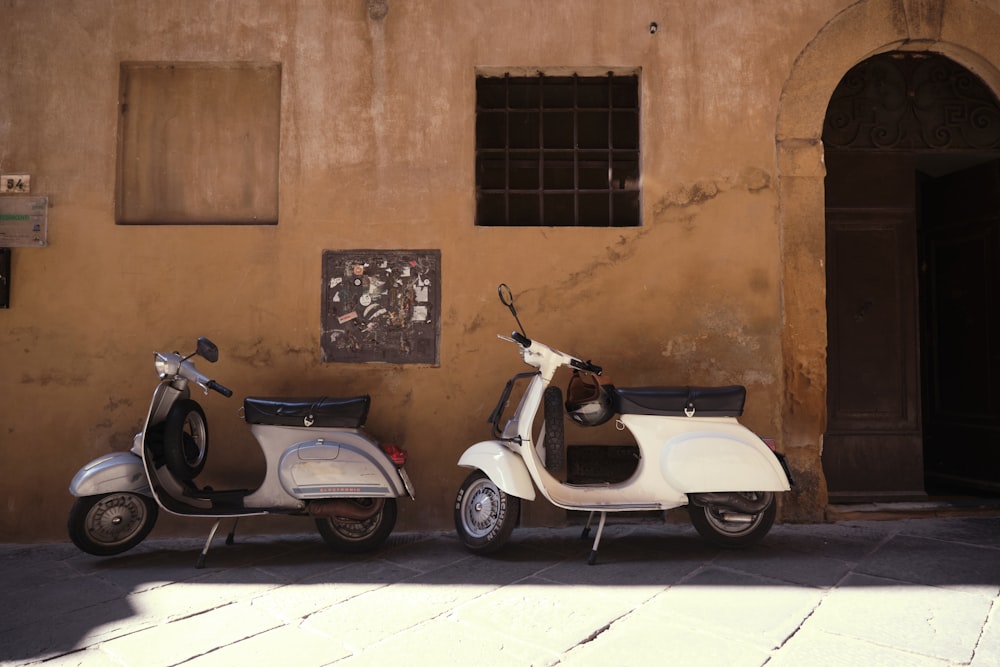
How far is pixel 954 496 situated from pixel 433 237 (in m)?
4.82

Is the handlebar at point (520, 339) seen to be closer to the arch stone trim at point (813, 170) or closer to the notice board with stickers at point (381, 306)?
the notice board with stickers at point (381, 306)

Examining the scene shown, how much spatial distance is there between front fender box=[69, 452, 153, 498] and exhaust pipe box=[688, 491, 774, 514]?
331cm

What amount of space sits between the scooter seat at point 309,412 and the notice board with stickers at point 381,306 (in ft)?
2.37

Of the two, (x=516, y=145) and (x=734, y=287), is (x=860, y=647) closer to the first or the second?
(x=734, y=287)

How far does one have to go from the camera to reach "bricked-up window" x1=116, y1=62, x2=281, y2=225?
16.3 feet

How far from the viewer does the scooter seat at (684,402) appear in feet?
12.9

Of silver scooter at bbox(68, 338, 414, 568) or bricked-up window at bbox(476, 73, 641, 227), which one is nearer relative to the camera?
silver scooter at bbox(68, 338, 414, 568)

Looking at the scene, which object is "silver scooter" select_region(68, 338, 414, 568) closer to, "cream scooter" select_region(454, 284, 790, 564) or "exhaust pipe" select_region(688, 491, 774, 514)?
"cream scooter" select_region(454, 284, 790, 564)

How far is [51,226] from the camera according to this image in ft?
15.6


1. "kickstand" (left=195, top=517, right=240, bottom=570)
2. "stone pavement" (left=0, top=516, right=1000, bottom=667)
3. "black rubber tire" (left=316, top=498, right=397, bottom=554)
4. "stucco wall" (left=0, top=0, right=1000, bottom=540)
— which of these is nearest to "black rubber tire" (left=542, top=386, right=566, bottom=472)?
"stone pavement" (left=0, top=516, right=1000, bottom=667)

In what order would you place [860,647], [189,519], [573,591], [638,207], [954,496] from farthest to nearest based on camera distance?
[954,496], [638,207], [189,519], [573,591], [860,647]

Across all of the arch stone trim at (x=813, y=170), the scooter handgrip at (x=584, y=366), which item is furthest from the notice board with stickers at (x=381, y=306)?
the arch stone trim at (x=813, y=170)

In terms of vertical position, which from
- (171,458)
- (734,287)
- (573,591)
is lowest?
(573,591)

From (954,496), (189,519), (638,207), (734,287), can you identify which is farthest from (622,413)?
(954,496)
